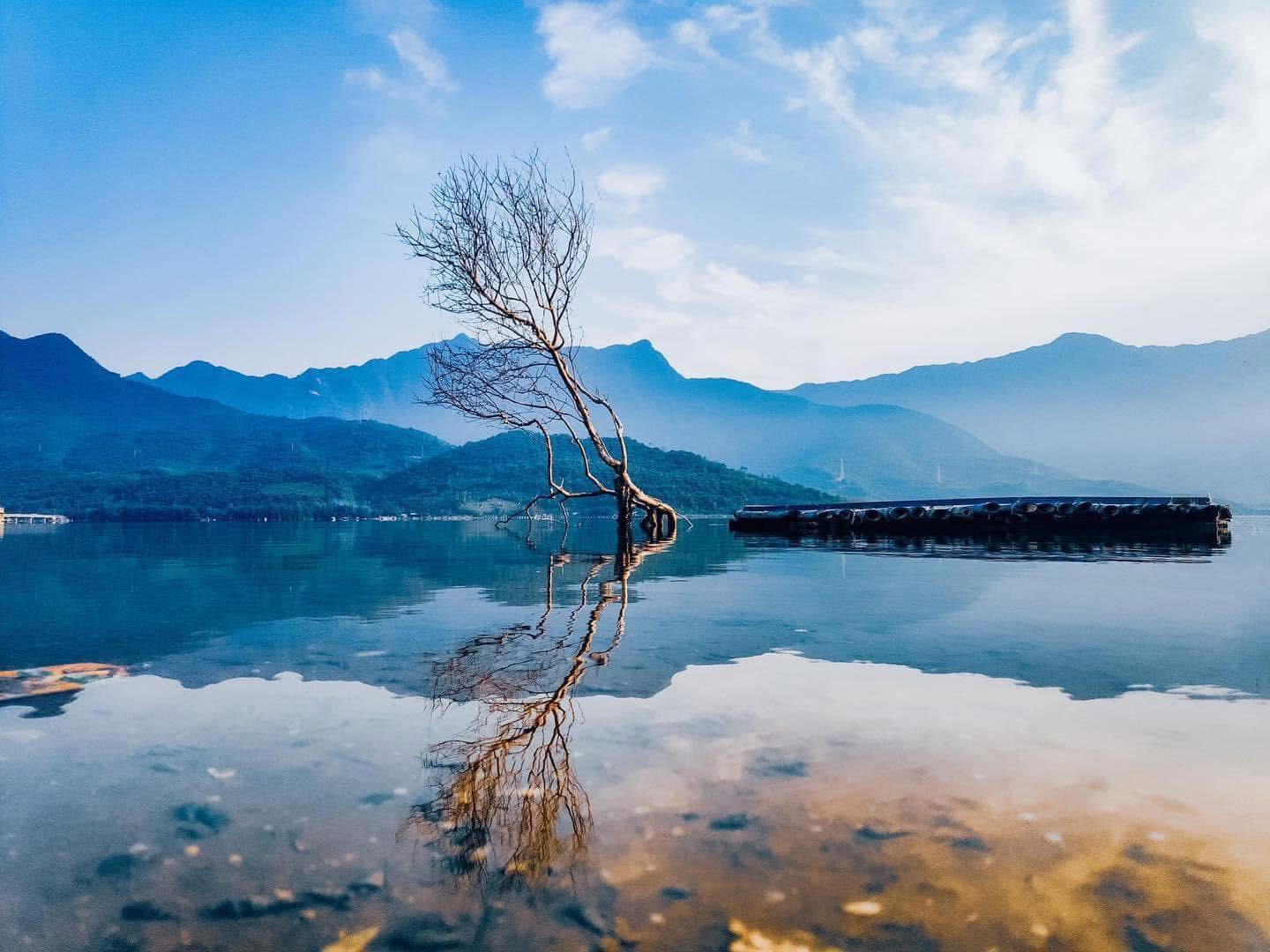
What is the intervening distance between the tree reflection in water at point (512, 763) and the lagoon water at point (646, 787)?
2 centimetres

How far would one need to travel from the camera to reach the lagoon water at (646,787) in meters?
2.47

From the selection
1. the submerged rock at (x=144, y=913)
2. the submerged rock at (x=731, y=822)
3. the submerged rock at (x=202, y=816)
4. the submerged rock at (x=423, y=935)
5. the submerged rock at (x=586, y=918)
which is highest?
the submerged rock at (x=731, y=822)

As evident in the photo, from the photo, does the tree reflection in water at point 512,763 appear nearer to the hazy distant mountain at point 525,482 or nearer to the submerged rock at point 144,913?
the submerged rock at point 144,913

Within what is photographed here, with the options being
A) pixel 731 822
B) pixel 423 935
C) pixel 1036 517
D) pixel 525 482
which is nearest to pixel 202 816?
pixel 423 935

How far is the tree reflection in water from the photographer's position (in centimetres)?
290

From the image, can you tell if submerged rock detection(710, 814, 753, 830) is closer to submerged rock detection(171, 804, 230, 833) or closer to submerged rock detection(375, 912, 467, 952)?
submerged rock detection(375, 912, 467, 952)

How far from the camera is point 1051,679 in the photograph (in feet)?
18.4

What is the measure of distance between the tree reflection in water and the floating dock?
23.6 metres

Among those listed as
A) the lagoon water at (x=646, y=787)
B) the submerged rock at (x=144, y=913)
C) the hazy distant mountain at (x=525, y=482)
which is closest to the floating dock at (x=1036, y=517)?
the lagoon water at (x=646, y=787)

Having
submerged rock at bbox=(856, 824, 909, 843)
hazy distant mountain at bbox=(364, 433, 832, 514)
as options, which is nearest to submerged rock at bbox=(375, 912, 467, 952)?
submerged rock at bbox=(856, 824, 909, 843)

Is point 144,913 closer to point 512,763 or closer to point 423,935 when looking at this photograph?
point 423,935

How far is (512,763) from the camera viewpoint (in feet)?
12.4

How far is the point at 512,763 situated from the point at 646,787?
0.70 meters

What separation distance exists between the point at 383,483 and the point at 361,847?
172364 millimetres
